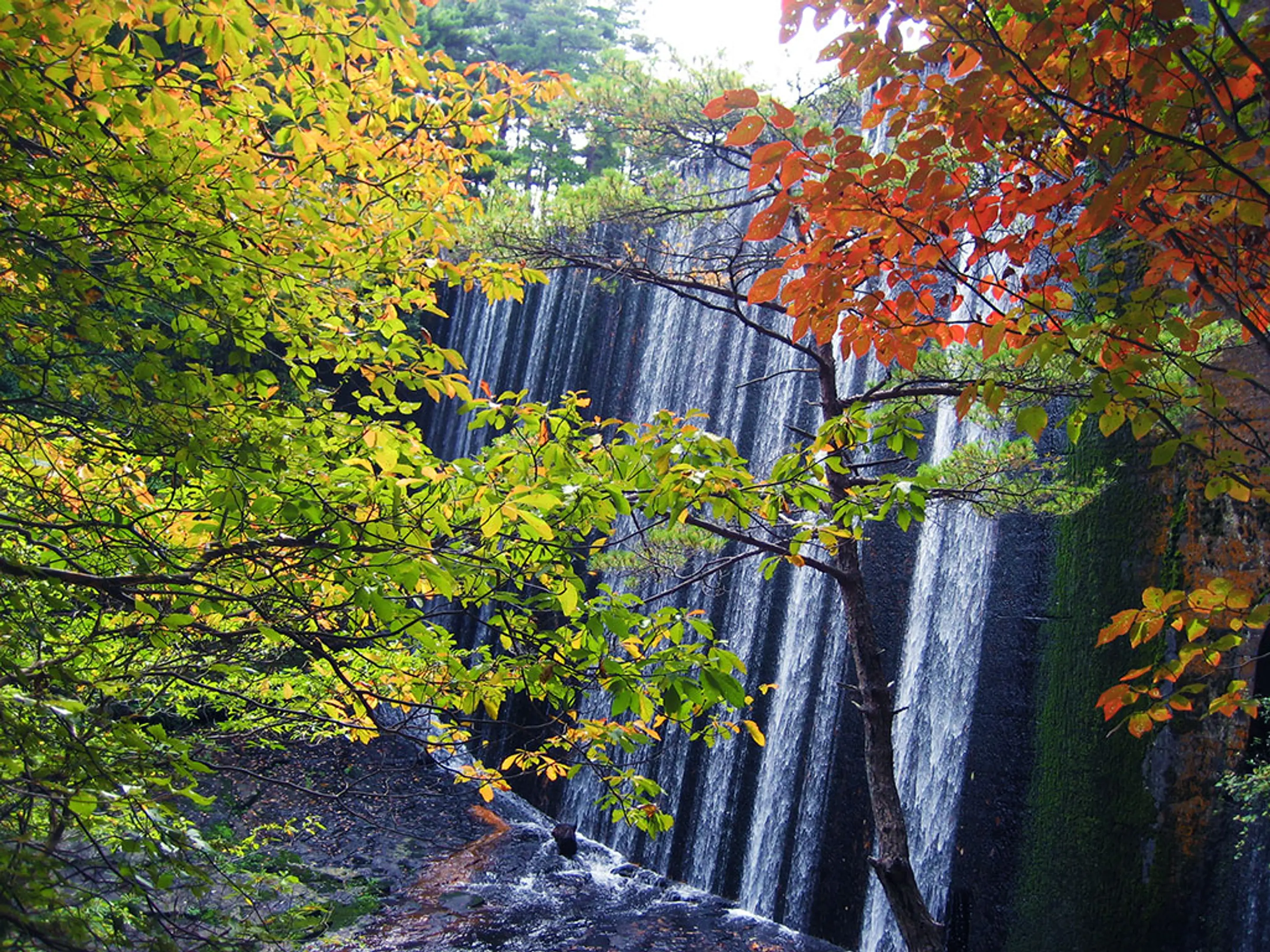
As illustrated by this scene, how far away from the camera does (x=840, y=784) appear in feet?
24.7

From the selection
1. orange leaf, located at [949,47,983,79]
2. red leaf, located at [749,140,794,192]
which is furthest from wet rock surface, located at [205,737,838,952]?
orange leaf, located at [949,47,983,79]

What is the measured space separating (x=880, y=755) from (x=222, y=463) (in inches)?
140

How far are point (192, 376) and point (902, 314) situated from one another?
5.96 feet

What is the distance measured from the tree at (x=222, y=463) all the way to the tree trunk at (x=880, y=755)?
184cm

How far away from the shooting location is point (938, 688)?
277 inches

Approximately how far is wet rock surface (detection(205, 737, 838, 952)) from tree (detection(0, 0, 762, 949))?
3.43 meters

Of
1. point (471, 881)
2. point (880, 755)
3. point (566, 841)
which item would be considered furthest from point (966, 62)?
point (566, 841)

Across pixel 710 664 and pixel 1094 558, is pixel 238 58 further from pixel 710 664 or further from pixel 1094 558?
pixel 1094 558

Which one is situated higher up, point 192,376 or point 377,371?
point 377,371

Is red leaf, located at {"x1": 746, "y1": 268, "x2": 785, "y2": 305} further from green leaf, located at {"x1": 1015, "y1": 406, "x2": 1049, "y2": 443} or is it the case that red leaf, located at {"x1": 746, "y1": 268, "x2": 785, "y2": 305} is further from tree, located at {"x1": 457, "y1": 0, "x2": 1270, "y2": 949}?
green leaf, located at {"x1": 1015, "y1": 406, "x2": 1049, "y2": 443}

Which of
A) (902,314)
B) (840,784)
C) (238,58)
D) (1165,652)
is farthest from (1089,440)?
(238,58)

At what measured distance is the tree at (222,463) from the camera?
6.10 feet

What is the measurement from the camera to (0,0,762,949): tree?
186 centimetres

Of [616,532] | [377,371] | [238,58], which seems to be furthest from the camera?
[616,532]
